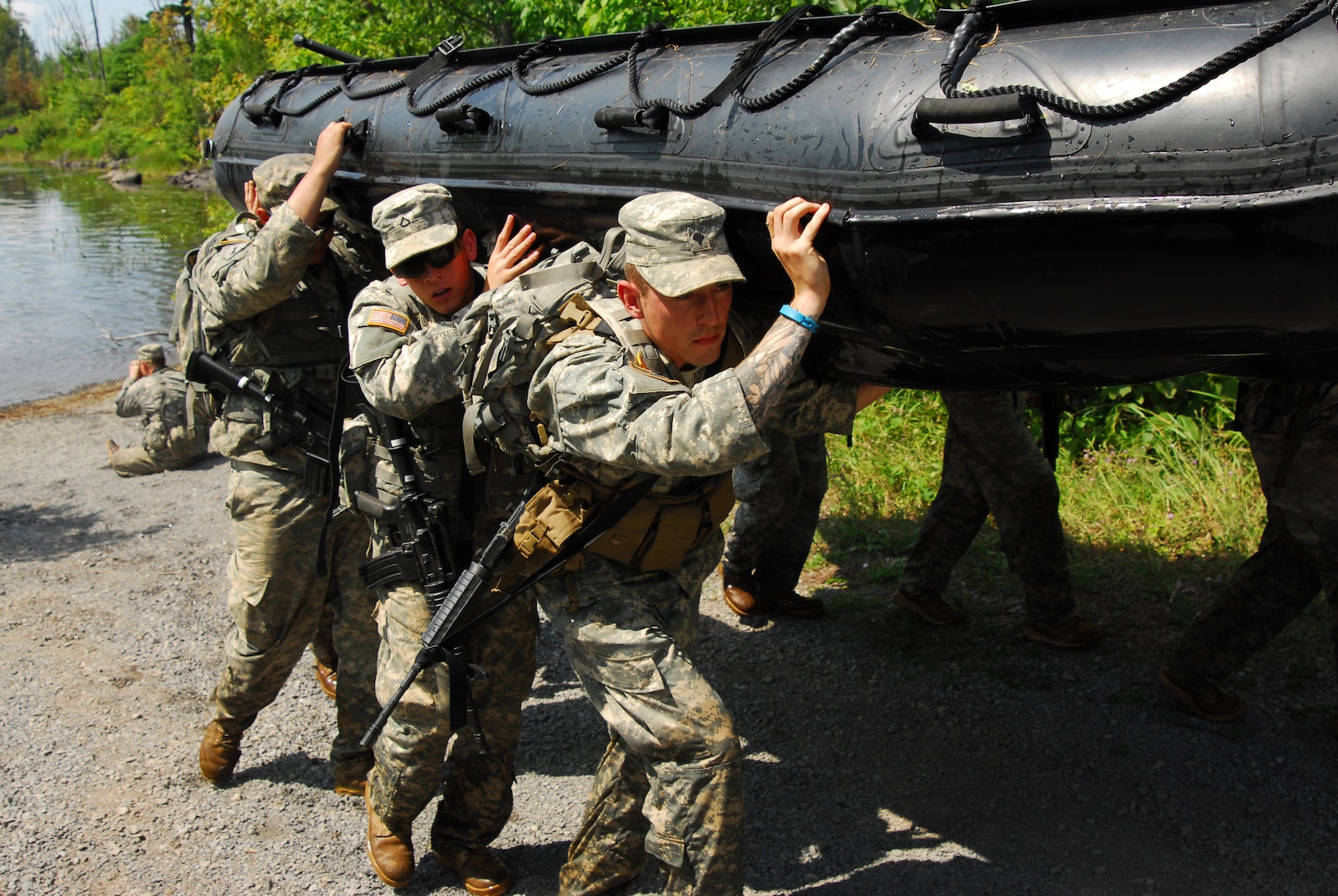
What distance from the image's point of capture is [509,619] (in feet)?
10.3

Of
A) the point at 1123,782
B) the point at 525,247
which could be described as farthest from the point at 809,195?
the point at 1123,782

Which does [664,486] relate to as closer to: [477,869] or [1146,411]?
[477,869]

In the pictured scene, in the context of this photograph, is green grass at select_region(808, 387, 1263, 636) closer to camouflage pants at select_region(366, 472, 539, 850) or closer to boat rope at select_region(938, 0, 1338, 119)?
camouflage pants at select_region(366, 472, 539, 850)

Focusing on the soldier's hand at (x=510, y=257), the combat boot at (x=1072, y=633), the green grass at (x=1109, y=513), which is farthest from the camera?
the green grass at (x=1109, y=513)

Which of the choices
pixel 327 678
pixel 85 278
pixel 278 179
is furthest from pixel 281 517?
pixel 85 278

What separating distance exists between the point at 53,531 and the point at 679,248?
515cm

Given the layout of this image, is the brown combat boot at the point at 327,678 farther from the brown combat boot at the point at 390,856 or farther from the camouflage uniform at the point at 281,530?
the brown combat boot at the point at 390,856

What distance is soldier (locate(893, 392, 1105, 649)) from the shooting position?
12.7ft

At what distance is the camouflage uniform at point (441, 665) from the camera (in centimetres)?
303

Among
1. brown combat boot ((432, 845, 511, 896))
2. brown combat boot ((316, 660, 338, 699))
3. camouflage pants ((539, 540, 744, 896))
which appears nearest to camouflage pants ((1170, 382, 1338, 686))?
camouflage pants ((539, 540, 744, 896))

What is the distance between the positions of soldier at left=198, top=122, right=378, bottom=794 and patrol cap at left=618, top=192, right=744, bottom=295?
151 centimetres

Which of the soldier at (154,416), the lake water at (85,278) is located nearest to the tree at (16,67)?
the lake water at (85,278)

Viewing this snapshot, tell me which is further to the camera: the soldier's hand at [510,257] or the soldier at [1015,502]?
the soldier at [1015,502]

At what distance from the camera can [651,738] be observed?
2533mm
